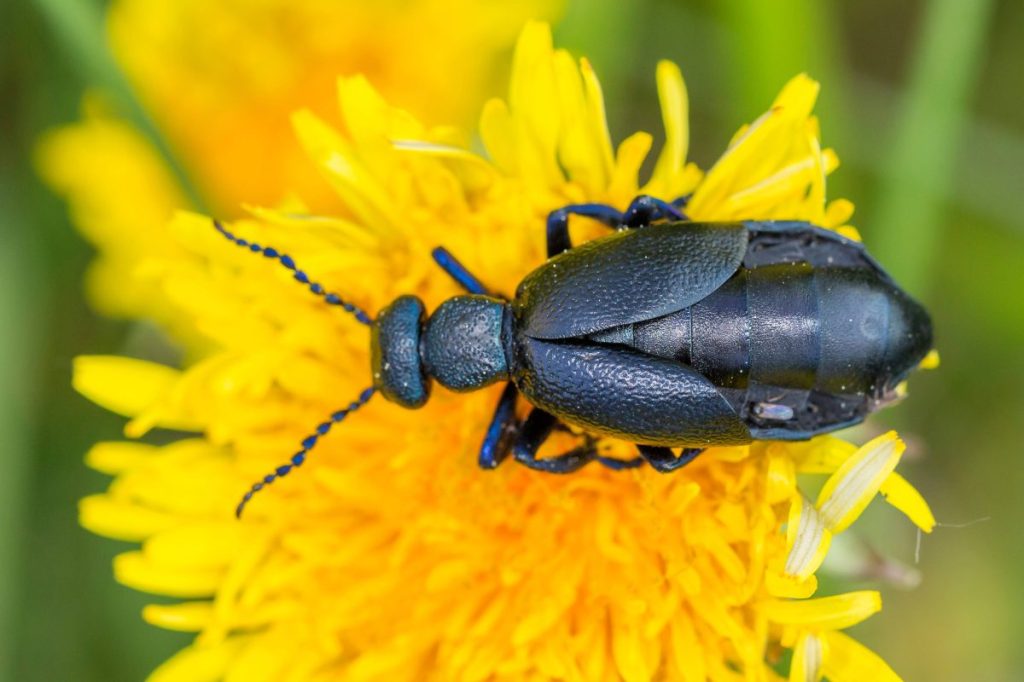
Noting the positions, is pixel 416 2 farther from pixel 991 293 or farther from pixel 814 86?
pixel 991 293

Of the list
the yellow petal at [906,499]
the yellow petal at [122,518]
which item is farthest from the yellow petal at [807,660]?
the yellow petal at [122,518]

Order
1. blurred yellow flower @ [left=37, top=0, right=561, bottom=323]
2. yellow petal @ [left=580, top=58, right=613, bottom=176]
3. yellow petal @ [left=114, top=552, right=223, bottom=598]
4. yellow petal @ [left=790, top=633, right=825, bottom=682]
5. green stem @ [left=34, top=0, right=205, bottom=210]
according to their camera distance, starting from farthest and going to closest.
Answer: blurred yellow flower @ [left=37, top=0, right=561, bottom=323] → green stem @ [left=34, top=0, right=205, bottom=210] → yellow petal @ [left=114, top=552, right=223, bottom=598] → yellow petal @ [left=580, top=58, right=613, bottom=176] → yellow petal @ [left=790, top=633, right=825, bottom=682]

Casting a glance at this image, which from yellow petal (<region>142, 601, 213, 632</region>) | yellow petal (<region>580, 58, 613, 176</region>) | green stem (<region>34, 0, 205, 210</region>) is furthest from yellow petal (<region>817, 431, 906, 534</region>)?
green stem (<region>34, 0, 205, 210</region>)

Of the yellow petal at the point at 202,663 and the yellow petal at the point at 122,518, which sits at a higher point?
the yellow petal at the point at 122,518

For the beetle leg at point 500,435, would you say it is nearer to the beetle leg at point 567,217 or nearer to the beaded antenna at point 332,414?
the beaded antenna at point 332,414

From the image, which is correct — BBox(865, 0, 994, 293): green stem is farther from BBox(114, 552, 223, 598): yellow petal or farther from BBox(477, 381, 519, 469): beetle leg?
BBox(114, 552, 223, 598): yellow petal

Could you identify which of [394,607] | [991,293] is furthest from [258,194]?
[991,293]
